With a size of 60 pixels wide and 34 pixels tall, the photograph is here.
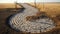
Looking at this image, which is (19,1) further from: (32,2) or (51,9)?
(51,9)

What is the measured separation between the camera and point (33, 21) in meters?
0.94

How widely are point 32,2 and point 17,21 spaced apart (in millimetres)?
264

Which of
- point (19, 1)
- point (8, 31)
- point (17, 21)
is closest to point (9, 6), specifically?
point (19, 1)

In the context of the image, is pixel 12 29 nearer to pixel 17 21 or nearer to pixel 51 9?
pixel 17 21

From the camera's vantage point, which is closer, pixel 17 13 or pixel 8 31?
pixel 8 31

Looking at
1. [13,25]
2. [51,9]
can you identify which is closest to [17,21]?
[13,25]

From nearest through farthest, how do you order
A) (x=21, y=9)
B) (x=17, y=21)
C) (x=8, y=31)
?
(x=8, y=31)
(x=17, y=21)
(x=21, y=9)

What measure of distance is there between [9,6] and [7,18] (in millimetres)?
154

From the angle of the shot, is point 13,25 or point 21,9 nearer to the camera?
point 13,25

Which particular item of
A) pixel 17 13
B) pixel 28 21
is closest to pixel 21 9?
pixel 17 13

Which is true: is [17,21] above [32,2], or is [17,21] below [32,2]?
below

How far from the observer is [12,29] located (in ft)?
2.84

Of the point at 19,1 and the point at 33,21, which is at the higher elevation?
the point at 19,1

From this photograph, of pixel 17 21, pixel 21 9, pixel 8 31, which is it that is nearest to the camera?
pixel 8 31
